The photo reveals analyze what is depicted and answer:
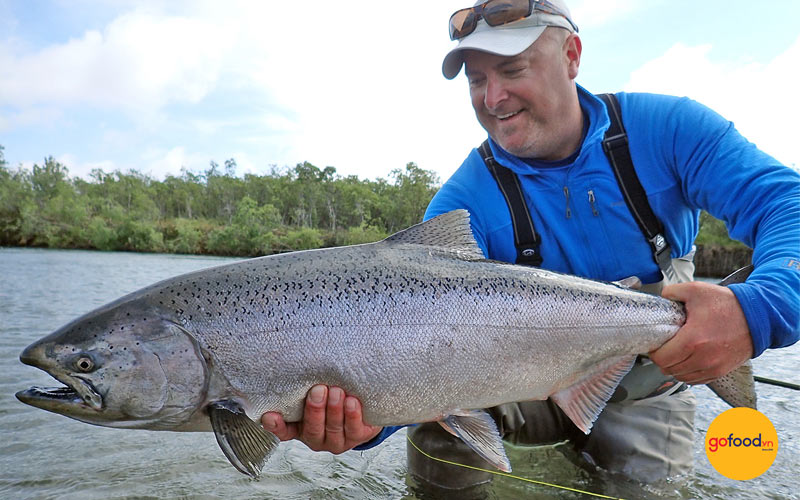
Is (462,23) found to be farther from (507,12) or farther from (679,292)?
(679,292)

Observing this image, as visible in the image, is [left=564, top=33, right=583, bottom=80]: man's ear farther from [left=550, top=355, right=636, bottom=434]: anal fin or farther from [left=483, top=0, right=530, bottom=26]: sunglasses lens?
[left=550, top=355, right=636, bottom=434]: anal fin

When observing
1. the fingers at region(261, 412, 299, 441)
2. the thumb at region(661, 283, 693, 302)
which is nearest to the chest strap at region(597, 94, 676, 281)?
the thumb at region(661, 283, 693, 302)

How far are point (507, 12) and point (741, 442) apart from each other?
2888 millimetres

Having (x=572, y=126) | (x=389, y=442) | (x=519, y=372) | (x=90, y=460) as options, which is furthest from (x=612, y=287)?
(x=90, y=460)

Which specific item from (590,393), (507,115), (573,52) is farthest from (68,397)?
(573,52)

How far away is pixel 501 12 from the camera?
3.15 meters

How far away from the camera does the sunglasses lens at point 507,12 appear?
3104mm

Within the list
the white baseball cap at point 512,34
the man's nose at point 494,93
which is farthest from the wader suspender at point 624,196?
the white baseball cap at point 512,34

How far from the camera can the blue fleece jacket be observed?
2672mm

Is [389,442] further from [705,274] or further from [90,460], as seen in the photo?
[705,274]

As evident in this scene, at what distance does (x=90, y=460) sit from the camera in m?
4.10

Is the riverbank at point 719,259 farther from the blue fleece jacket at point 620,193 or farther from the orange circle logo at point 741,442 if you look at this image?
the blue fleece jacket at point 620,193

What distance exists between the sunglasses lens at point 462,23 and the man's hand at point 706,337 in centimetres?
203

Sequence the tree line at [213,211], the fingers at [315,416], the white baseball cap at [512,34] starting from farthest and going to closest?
the tree line at [213,211] < the white baseball cap at [512,34] < the fingers at [315,416]
